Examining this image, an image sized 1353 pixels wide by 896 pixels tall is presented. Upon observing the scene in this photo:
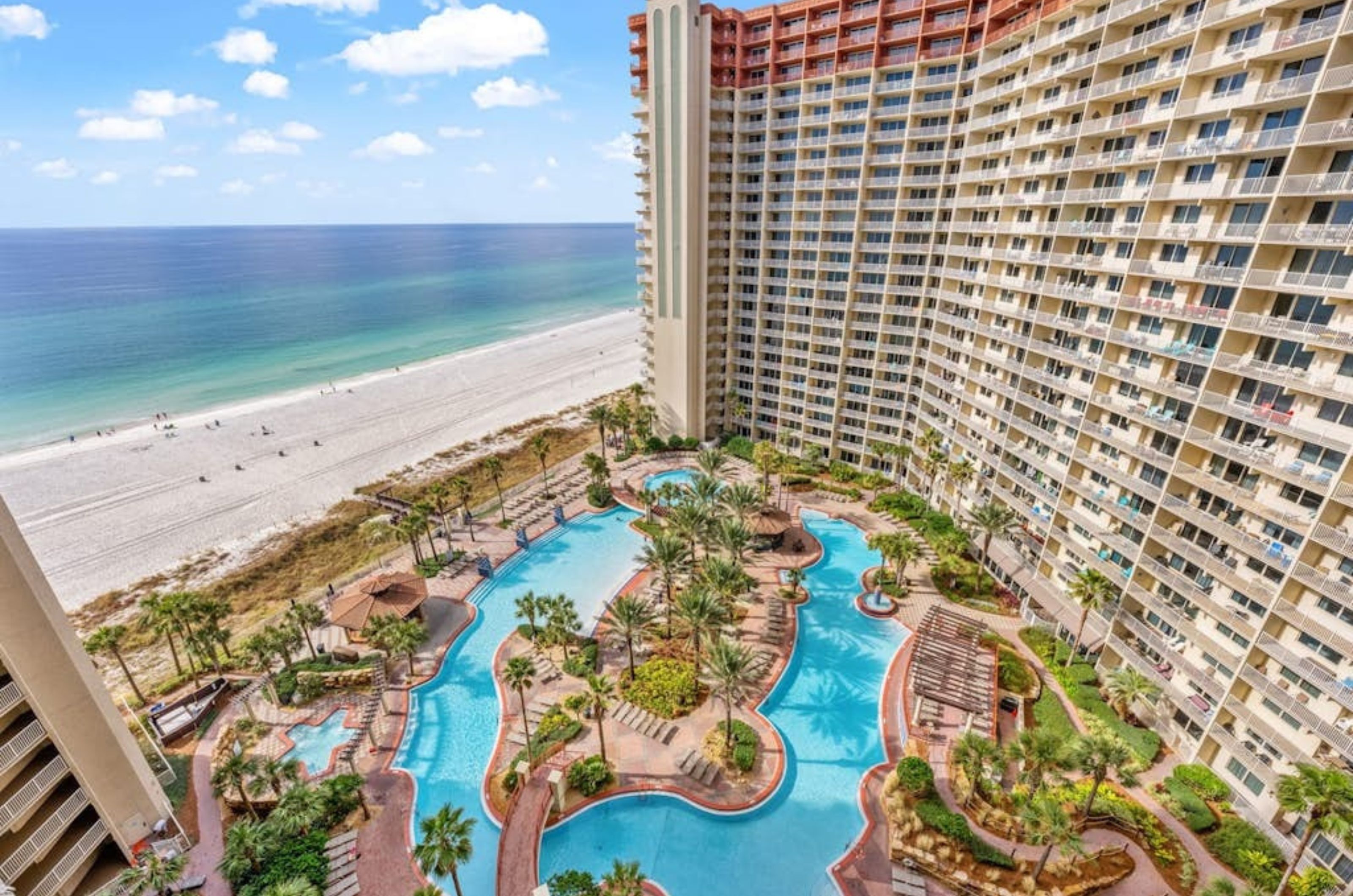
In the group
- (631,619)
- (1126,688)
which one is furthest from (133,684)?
(1126,688)

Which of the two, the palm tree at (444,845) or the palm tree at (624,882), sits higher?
the palm tree at (444,845)

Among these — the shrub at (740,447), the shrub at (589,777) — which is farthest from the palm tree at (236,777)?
the shrub at (740,447)

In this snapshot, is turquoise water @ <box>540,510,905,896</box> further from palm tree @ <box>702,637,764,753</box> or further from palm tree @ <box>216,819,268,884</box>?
palm tree @ <box>216,819,268,884</box>

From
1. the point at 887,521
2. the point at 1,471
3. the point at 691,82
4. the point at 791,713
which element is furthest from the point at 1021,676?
the point at 1,471

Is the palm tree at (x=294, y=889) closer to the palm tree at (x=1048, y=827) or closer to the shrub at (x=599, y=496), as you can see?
the palm tree at (x=1048, y=827)

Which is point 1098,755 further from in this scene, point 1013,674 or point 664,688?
point 664,688

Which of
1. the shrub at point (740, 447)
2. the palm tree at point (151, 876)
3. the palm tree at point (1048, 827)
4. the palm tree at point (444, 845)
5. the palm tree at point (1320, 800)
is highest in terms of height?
the palm tree at point (1320, 800)

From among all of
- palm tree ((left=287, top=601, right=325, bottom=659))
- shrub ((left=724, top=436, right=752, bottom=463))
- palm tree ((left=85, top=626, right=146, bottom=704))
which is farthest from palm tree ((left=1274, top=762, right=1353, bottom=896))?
palm tree ((left=85, top=626, right=146, bottom=704))
